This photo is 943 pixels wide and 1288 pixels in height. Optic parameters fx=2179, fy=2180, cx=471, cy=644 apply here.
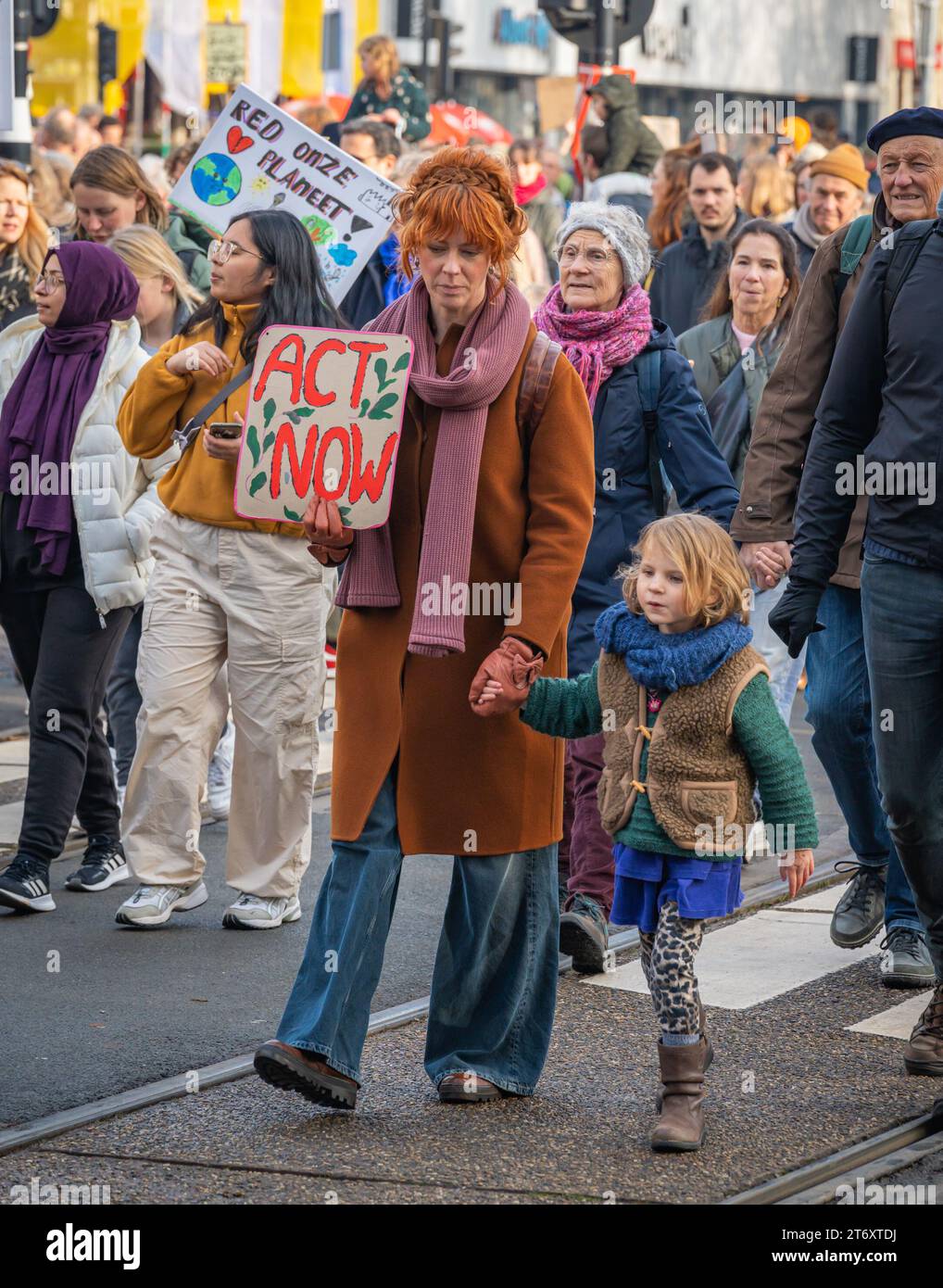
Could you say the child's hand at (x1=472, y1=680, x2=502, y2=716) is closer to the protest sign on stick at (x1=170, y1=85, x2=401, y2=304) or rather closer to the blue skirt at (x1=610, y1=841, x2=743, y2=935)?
the blue skirt at (x1=610, y1=841, x2=743, y2=935)

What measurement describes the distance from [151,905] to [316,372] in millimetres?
2253

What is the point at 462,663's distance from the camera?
4805mm

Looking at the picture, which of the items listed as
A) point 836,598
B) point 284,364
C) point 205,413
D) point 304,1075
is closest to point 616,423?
point 836,598

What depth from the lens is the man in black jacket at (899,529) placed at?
4965 millimetres

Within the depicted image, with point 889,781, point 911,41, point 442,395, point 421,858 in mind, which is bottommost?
point 421,858

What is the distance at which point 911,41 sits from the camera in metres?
49.4

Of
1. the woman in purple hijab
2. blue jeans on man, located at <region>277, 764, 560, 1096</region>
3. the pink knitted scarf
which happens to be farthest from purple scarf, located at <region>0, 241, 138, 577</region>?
blue jeans on man, located at <region>277, 764, 560, 1096</region>

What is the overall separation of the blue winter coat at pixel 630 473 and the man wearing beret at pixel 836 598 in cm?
14

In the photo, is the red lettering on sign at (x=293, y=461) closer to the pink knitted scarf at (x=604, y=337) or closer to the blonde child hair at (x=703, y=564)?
the blonde child hair at (x=703, y=564)
